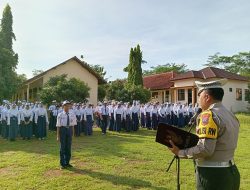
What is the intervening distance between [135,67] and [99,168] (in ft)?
90.9

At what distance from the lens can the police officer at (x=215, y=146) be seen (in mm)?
3680

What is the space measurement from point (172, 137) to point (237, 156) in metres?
9.26

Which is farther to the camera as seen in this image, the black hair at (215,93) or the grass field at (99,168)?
the grass field at (99,168)

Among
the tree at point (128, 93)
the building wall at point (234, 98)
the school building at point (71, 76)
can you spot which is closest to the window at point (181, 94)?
the building wall at point (234, 98)

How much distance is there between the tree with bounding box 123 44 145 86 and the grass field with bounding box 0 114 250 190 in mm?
23128

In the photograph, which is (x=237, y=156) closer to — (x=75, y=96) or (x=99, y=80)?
(x=75, y=96)

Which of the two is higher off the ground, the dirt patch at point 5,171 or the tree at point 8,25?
the tree at point 8,25

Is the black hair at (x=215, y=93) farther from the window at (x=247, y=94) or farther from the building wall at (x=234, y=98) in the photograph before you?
the window at (x=247, y=94)

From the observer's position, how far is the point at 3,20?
3575 centimetres

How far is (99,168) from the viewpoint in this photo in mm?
10188

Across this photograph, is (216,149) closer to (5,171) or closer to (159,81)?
(5,171)

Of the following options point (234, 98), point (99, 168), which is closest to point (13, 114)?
point (99, 168)

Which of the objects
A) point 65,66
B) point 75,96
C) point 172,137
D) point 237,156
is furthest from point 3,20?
point 172,137

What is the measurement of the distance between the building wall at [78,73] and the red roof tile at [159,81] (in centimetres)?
1063
